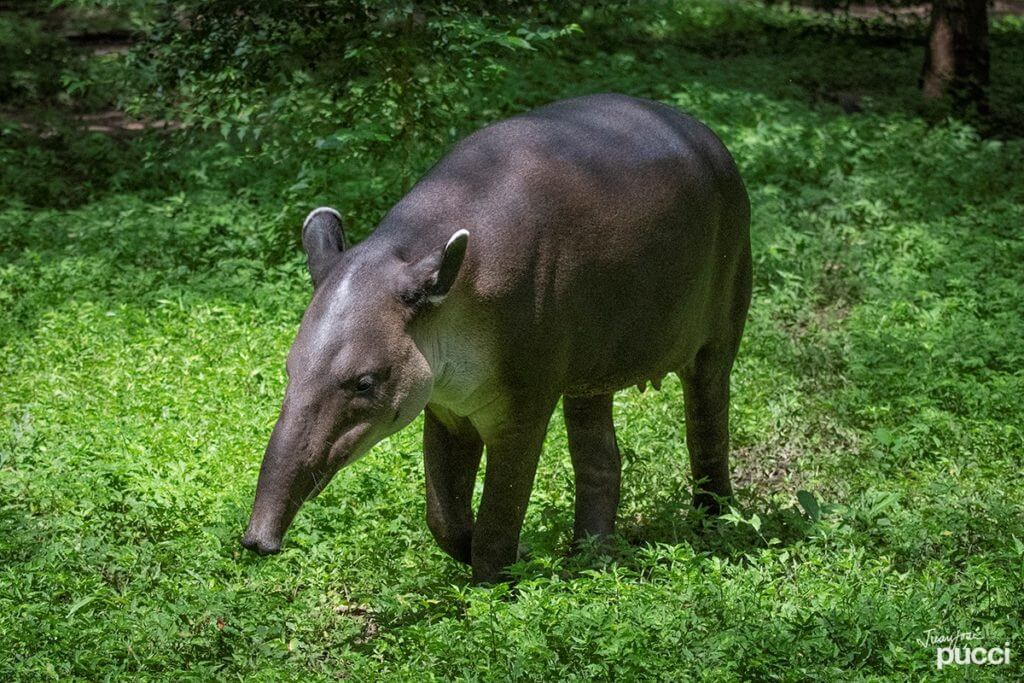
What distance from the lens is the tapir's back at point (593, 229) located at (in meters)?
4.87

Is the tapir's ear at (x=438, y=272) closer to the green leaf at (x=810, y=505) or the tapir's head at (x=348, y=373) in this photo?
the tapir's head at (x=348, y=373)

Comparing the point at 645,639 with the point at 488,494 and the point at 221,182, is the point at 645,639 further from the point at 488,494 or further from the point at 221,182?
the point at 221,182

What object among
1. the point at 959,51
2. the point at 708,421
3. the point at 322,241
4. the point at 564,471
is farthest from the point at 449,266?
the point at 959,51

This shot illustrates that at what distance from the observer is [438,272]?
179 inches

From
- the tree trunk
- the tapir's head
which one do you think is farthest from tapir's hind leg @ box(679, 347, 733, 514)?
the tree trunk

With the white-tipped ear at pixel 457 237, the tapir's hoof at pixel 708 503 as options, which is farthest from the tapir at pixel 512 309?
the tapir's hoof at pixel 708 503

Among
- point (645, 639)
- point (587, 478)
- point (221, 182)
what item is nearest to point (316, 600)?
point (587, 478)

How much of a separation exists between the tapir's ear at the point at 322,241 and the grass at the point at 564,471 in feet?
4.28

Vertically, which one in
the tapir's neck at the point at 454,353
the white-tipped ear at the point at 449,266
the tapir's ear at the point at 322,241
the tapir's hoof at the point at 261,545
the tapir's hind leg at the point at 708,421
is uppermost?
the white-tipped ear at the point at 449,266

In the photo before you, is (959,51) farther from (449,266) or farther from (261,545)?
(261,545)

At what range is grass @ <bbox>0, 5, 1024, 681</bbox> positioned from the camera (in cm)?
466

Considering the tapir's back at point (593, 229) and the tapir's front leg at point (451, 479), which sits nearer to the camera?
the tapir's back at point (593, 229)

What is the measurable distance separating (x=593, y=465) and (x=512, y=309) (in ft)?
3.91

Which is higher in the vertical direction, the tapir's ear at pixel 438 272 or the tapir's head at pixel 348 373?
the tapir's ear at pixel 438 272
